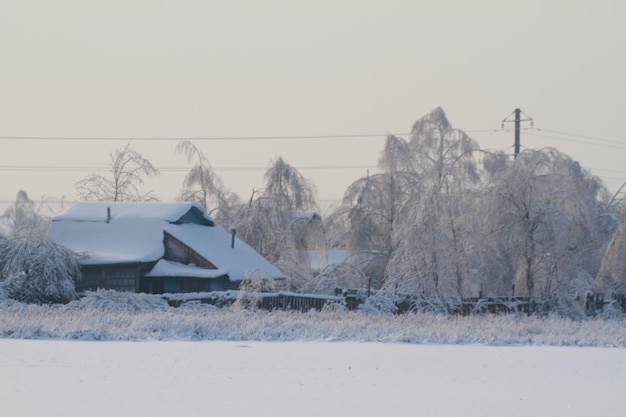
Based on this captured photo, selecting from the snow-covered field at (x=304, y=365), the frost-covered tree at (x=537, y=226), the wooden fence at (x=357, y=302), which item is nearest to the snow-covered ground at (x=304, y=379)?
the snow-covered field at (x=304, y=365)

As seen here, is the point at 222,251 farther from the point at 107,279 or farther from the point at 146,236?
the point at 107,279

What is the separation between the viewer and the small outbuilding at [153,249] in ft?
126

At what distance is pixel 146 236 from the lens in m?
Result: 40.1

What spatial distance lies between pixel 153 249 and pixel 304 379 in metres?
25.1

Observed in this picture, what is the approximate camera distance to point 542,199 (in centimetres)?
3716

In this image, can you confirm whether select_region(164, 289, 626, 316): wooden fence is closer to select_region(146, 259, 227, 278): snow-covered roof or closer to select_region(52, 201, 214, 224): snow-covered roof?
select_region(146, 259, 227, 278): snow-covered roof

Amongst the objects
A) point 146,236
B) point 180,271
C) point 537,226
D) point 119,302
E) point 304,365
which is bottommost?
point 119,302

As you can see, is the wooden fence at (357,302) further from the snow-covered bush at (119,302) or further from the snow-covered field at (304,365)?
the snow-covered field at (304,365)

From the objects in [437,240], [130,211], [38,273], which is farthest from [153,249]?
[437,240]

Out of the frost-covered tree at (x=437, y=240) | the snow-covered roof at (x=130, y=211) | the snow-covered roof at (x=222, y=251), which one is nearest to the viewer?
the frost-covered tree at (x=437, y=240)

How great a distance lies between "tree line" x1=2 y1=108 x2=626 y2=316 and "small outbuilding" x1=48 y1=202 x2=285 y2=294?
264 centimetres

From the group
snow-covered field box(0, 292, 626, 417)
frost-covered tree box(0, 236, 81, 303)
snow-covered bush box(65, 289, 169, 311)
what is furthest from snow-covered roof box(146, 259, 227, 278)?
snow-covered field box(0, 292, 626, 417)

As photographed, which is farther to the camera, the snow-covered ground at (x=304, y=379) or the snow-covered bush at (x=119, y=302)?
the snow-covered bush at (x=119, y=302)

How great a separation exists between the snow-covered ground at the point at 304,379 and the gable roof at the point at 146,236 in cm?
1771
